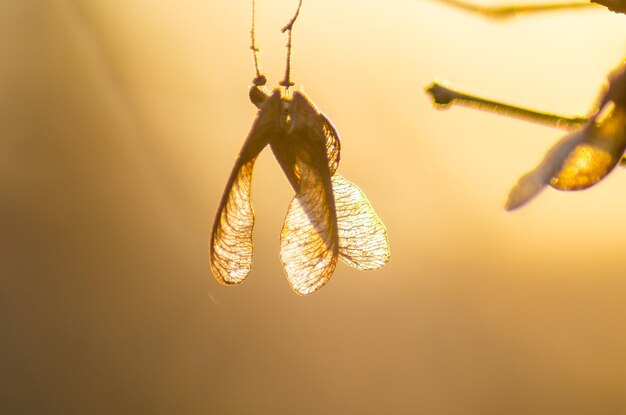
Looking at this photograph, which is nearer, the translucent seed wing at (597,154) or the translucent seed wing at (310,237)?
the translucent seed wing at (597,154)

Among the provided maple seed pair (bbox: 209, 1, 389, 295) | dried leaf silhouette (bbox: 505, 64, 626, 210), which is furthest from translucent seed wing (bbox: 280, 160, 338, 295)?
dried leaf silhouette (bbox: 505, 64, 626, 210)

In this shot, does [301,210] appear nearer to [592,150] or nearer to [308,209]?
[308,209]

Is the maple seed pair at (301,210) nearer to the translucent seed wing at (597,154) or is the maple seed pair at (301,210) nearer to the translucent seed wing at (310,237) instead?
the translucent seed wing at (310,237)

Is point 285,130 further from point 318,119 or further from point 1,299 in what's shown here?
point 1,299

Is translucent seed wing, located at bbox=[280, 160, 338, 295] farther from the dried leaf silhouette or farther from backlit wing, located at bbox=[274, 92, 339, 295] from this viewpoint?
Answer: the dried leaf silhouette

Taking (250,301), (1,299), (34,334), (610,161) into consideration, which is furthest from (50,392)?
(610,161)

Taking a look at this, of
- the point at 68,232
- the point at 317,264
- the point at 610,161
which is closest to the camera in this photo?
the point at 610,161

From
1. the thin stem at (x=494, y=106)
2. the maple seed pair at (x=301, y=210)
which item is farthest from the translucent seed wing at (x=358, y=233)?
the thin stem at (x=494, y=106)
